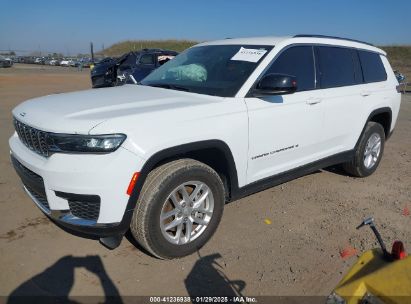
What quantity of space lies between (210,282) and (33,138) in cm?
181

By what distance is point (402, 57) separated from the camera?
50.0 meters

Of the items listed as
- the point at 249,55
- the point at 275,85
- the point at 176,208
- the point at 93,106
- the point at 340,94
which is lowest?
the point at 176,208

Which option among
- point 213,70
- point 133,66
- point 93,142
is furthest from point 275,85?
point 133,66

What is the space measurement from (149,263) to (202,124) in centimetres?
125

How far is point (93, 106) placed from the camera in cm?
310

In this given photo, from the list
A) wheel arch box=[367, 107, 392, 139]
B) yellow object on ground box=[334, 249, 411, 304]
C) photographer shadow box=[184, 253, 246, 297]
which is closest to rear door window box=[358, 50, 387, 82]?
wheel arch box=[367, 107, 392, 139]

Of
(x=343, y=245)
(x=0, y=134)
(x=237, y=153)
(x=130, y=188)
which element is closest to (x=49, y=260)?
(x=130, y=188)

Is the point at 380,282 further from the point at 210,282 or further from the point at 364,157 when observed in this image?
the point at 364,157

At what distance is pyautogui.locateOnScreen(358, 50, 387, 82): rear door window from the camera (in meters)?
5.10

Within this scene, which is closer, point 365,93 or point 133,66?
point 365,93

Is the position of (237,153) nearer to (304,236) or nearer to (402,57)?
(304,236)

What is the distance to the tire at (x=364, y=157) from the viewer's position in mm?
5137

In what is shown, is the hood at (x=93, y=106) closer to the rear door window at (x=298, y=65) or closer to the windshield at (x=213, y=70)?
the windshield at (x=213, y=70)

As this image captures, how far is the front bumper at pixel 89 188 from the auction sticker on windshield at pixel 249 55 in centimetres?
171
